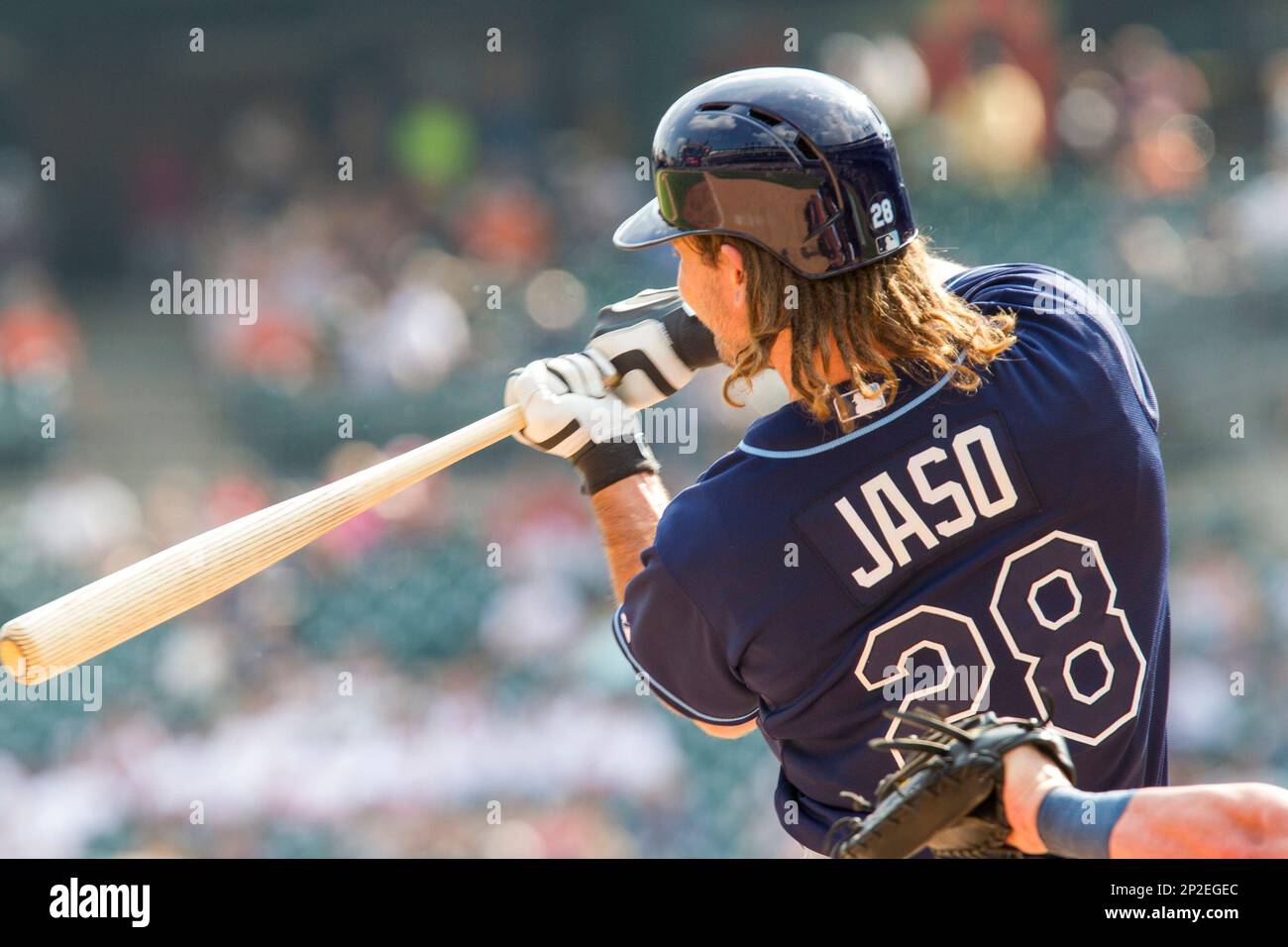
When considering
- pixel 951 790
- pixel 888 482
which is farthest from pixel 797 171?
pixel 951 790

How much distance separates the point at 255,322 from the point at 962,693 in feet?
21.1

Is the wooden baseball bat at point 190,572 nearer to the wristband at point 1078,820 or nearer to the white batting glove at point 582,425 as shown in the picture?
the white batting glove at point 582,425

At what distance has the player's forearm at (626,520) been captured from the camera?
2154 millimetres

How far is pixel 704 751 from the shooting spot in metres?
5.82

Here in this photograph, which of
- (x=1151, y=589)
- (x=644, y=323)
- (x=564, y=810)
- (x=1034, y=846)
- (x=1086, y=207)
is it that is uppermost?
(x=1086, y=207)

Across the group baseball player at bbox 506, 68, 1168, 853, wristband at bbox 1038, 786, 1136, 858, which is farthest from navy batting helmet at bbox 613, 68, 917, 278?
wristband at bbox 1038, 786, 1136, 858

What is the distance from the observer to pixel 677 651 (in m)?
1.95

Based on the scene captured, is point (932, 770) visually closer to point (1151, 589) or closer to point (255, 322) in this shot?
point (1151, 589)

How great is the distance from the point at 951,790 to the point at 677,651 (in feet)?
1.55

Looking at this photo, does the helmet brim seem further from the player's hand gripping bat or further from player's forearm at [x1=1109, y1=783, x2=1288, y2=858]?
player's forearm at [x1=1109, y1=783, x2=1288, y2=858]

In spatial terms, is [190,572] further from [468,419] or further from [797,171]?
[468,419]

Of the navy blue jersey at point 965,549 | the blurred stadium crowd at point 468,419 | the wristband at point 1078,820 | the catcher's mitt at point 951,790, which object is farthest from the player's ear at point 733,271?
the blurred stadium crowd at point 468,419

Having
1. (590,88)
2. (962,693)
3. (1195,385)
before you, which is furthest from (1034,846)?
(590,88)

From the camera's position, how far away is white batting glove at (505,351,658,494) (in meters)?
2.20
